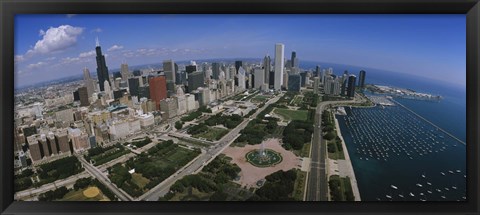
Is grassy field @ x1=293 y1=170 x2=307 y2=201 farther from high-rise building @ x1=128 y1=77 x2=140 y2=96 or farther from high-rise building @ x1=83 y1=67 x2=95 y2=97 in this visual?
high-rise building @ x1=83 y1=67 x2=95 y2=97

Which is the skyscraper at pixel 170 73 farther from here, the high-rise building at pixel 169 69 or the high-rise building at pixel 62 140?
the high-rise building at pixel 62 140

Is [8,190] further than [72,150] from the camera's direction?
No

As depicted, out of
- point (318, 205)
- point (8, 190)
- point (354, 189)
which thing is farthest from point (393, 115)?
point (8, 190)

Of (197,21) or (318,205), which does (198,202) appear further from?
(197,21)

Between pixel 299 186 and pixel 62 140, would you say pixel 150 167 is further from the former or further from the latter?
pixel 299 186

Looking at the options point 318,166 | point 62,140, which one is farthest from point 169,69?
point 318,166

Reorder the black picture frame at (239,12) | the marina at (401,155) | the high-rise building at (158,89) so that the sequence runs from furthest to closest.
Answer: the high-rise building at (158,89), the marina at (401,155), the black picture frame at (239,12)

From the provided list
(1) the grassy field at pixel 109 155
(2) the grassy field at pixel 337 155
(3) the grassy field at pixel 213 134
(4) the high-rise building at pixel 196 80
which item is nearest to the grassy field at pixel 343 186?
(2) the grassy field at pixel 337 155
